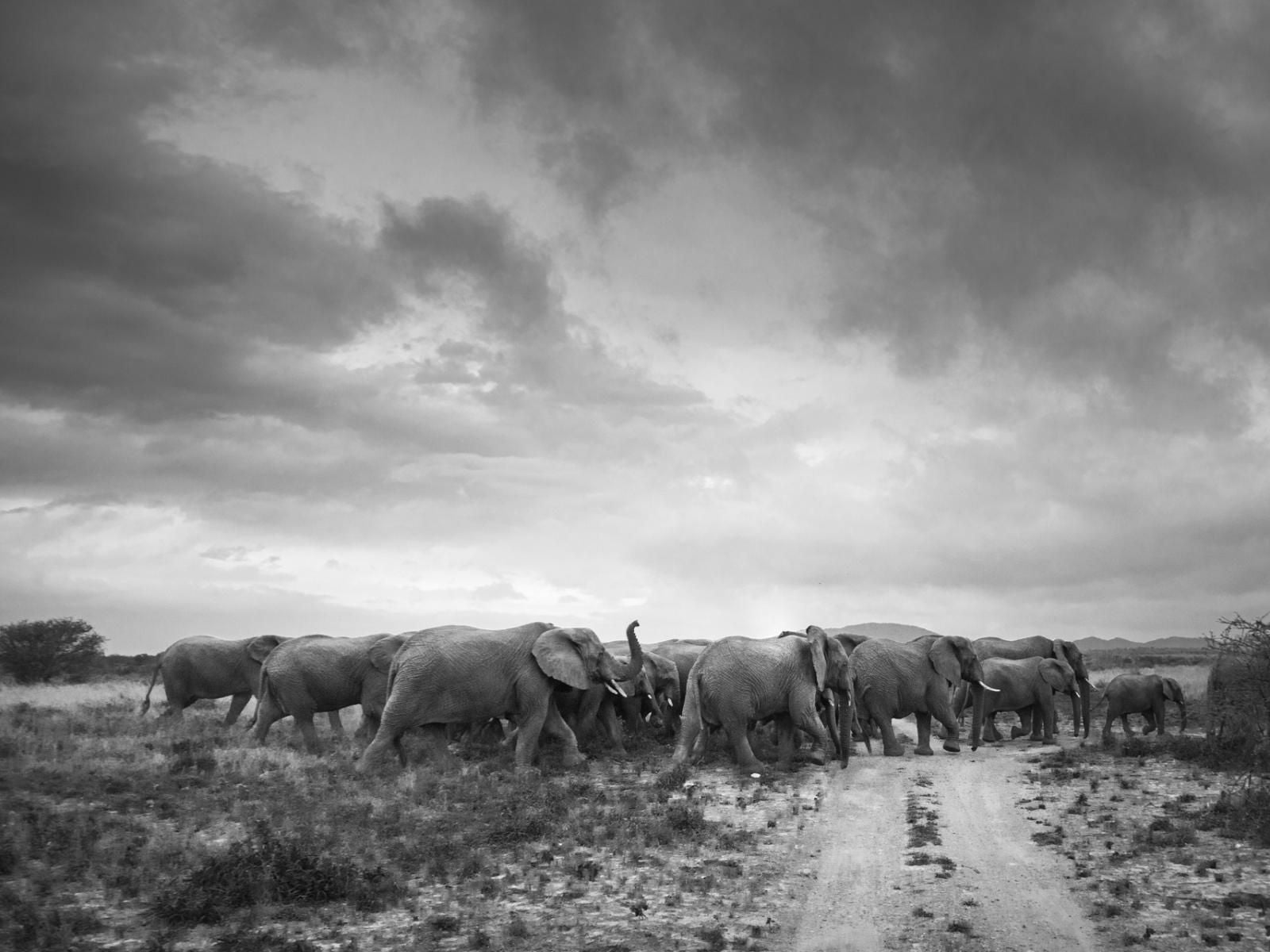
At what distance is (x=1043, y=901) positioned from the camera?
505 inches

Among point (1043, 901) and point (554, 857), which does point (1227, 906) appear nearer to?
point (1043, 901)

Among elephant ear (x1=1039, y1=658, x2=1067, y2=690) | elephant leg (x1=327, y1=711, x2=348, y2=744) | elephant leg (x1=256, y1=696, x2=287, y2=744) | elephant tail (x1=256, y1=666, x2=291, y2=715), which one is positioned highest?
elephant ear (x1=1039, y1=658, x2=1067, y2=690)

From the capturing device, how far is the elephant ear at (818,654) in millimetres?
24641

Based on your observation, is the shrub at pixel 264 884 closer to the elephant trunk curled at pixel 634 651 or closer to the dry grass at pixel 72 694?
the elephant trunk curled at pixel 634 651

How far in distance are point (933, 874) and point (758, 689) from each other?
32.5ft

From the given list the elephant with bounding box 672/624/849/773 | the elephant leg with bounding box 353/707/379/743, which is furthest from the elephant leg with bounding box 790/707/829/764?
the elephant leg with bounding box 353/707/379/743

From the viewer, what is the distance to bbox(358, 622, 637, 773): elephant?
21906 millimetres

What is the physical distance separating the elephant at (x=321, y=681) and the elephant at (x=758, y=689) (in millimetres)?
8147

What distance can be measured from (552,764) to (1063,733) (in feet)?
72.3

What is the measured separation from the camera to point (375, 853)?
14.8 metres

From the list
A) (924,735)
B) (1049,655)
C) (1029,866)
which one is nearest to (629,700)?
(924,735)

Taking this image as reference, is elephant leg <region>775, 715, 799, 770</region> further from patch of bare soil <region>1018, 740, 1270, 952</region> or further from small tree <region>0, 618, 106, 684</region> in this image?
small tree <region>0, 618, 106, 684</region>

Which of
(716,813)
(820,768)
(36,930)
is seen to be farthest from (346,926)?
(820,768)

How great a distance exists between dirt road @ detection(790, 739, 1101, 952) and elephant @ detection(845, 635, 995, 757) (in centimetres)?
551
